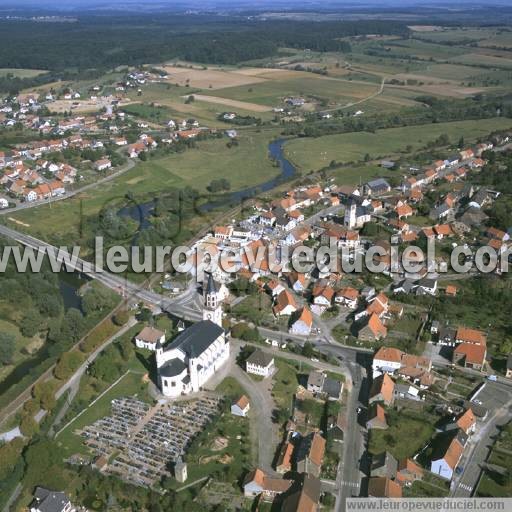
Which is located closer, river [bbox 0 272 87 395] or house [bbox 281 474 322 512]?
house [bbox 281 474 322 512]

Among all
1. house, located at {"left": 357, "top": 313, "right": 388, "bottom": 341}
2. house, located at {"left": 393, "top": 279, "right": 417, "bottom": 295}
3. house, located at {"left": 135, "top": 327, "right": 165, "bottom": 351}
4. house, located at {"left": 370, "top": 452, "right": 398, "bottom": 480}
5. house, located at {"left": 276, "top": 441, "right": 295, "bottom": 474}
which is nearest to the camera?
house, located at {"left": 370, "top": 452, "right": 398, "bottom": 480}

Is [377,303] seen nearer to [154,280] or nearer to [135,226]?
[154,280]

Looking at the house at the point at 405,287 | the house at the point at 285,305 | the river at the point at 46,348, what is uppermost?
the house at the point at 405,287

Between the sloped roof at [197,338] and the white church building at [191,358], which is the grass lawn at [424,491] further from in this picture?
the sloped roof at [197,338]

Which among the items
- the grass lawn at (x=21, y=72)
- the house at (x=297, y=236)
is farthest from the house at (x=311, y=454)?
the grass lawn at (x=21, y=72)

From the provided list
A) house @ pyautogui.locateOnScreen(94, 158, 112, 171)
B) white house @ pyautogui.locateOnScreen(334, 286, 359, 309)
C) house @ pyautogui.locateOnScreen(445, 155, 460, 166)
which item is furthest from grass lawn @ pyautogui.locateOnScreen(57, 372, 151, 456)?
house @ pyautogui.locateOnScreen(445, 155, 460, 166)

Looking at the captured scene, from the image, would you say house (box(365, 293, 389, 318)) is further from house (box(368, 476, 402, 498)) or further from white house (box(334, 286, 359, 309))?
house (box(368, 476, 402, 498))

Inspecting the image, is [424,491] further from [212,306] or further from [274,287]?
[274,287]

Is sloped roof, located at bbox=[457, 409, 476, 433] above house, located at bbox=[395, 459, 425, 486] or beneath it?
above
